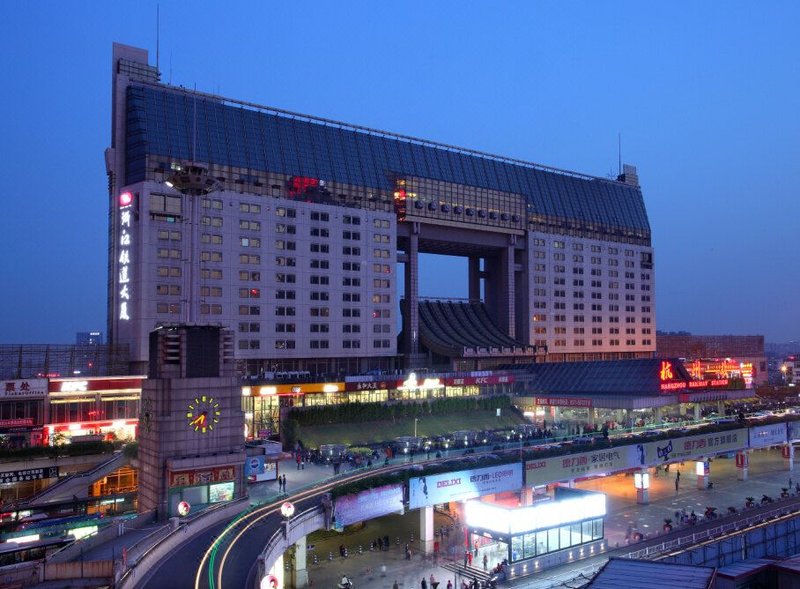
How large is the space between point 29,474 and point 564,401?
Answer: 68.6 metres

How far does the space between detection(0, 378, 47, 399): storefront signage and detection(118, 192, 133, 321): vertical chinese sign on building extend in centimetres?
1642

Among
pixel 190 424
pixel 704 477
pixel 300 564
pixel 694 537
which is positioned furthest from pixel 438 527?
pixel 704 477

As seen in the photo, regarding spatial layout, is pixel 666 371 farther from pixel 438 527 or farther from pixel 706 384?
pixel 438 527

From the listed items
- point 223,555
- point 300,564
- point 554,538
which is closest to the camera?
point 223,555

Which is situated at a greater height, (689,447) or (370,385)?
(370,385)

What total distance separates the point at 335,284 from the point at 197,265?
23393 millimetres

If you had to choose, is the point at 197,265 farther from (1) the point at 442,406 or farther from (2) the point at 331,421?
(1) the point at 442,406

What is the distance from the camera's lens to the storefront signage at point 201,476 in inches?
1791

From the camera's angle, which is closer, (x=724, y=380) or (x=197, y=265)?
(x=197, y=265)

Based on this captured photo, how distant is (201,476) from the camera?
153ft

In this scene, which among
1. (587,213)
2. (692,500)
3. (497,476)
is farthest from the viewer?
(587,213)

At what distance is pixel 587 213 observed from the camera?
15150cm

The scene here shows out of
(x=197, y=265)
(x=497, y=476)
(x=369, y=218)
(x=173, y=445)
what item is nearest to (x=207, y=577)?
(x=173, y=445)

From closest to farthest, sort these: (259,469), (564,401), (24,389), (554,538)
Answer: (554,538) → (259,469) → (24,389) → (564,401)
